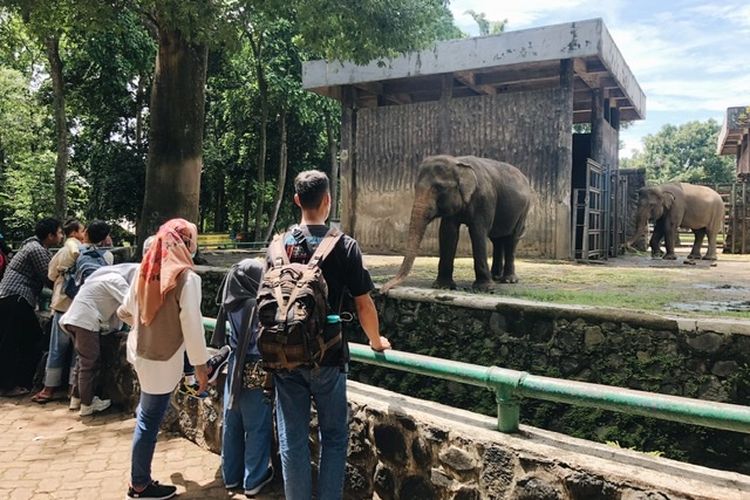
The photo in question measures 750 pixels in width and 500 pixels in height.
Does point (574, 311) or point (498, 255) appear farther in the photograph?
point (498, 255)

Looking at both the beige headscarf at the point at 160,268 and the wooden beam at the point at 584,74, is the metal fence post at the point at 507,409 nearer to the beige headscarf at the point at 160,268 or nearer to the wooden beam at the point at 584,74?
the beige headscarf at the point at 160,268

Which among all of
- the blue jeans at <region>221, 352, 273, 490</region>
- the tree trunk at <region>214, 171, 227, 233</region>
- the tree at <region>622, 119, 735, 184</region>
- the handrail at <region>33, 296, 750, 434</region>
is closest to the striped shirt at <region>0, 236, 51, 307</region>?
the blue jeans at <region>221, 352, 273, 490</region>

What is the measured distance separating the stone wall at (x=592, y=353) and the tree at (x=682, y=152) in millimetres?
43018

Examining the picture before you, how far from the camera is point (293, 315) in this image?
2.57 meters

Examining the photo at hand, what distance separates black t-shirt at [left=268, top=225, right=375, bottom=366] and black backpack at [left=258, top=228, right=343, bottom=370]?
0.29 ft

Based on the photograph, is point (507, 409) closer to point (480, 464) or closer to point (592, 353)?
point (480, 464)

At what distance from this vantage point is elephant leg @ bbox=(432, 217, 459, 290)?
24.9 feet

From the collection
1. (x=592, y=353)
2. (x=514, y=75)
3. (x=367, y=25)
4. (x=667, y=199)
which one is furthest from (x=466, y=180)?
(x=667, y=199)

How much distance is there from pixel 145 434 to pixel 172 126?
7125mm

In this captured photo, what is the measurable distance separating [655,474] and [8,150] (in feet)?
90.0

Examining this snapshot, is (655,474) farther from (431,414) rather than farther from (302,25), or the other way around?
(302,25)

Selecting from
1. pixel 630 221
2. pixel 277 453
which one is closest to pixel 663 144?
pixel 630 221

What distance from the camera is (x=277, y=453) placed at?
152 inches

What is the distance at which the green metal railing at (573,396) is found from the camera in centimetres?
238
